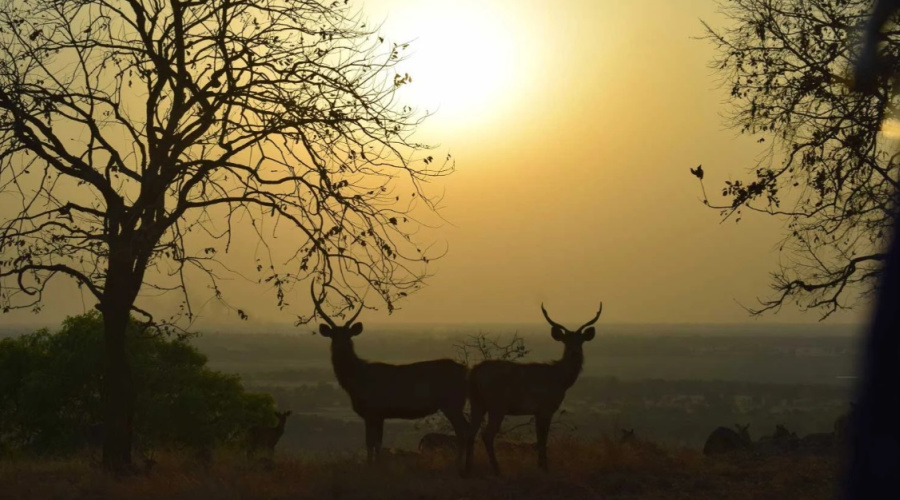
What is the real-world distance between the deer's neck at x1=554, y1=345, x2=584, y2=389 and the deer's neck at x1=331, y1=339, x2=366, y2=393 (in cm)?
304

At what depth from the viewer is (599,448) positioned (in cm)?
1664

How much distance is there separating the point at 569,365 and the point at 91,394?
18.9 m

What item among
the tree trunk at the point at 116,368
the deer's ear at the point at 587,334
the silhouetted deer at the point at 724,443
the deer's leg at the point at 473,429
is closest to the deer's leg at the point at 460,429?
the deer's leg at the point at 473,429

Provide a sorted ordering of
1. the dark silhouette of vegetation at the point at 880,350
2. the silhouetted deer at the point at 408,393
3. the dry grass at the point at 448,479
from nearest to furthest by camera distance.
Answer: the dry grass at the point at 448,479, the dark silhouette of vegetation at the point at 880,350, the silhouetted deer at the point at 408,393

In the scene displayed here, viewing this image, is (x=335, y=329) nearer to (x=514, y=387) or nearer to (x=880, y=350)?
(x=514, y=387)

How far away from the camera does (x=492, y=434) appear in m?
15.2

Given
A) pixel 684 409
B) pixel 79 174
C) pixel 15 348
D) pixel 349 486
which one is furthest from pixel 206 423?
pixel 684 409

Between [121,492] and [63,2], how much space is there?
748 centimetres

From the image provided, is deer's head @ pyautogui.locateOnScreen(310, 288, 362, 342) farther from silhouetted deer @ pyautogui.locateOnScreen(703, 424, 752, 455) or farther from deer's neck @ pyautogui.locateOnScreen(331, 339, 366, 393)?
silhouetted deer @ pyautogui.locateOnScreen(703, 424, 752, 455)

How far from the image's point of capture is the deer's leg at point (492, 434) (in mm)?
14925

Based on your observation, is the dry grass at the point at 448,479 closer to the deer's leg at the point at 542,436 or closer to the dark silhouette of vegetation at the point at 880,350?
the deer's leg at the point at 542,436

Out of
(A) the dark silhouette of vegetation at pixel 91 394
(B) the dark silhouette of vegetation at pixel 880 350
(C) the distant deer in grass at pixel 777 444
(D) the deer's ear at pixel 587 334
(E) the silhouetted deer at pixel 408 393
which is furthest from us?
(A) the dark silhouette of vegetation at pixel 91 394

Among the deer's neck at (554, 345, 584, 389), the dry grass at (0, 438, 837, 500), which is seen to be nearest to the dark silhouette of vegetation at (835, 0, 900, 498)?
the dry grass at (0, 438, 837, 500)

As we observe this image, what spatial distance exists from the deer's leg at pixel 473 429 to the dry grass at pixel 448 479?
24cm
